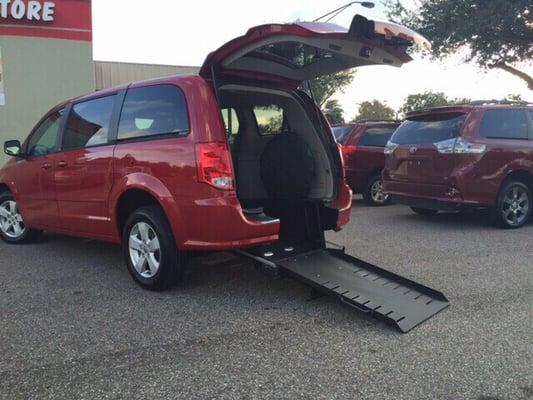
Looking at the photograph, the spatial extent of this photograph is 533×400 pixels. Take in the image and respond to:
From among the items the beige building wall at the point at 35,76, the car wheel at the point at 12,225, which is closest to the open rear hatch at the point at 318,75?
the car wheel at the point at 12,225

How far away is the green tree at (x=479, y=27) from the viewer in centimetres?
1557

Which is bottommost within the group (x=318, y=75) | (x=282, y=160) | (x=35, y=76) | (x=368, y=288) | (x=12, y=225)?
(x=12, y=225)

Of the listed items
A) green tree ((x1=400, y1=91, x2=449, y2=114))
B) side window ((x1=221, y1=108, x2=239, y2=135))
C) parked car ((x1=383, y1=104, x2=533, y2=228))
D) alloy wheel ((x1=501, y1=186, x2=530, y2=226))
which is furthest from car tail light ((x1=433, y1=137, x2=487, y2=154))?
green tree ((x1=400, y1=91, x2=449, y2=114))

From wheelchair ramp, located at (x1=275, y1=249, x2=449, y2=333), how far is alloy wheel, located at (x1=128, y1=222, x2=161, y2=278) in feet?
3.54

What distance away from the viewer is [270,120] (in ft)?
17.6

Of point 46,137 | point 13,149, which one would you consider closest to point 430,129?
point 46,137

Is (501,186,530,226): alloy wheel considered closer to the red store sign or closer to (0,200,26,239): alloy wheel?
(0,200,26,239): alloy wheel

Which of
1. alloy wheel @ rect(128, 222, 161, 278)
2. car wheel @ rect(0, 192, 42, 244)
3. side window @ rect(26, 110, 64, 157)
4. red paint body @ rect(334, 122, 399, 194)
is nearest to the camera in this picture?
alloy wheel @ rect(128, 222, 161, 278)

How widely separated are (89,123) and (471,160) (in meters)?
4.96

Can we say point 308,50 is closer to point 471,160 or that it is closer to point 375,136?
point 471,160

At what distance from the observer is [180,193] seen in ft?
13.5

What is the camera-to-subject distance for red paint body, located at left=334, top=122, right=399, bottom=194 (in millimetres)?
9625

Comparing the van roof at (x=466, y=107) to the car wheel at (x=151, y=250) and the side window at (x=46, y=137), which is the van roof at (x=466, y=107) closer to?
the car wheel at (x=151, y=250)

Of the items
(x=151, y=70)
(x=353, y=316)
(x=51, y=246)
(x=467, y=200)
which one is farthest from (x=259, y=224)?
(x=151, y=70)
